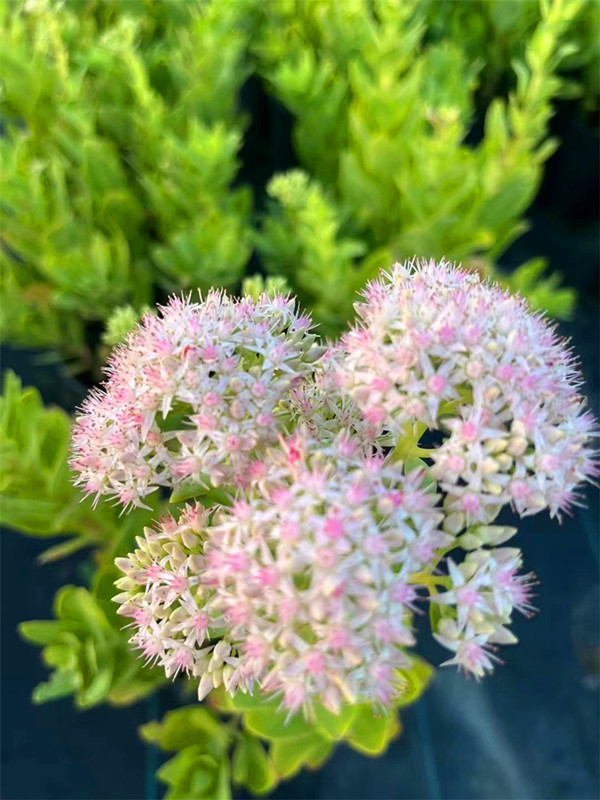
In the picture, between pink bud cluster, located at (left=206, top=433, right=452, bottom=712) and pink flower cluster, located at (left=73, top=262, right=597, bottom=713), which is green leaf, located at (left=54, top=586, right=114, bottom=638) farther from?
pink bud cluster, located at (left=206, top=433, right=452, bottom=712)

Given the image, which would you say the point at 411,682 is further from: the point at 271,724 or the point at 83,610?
the point at 83,610

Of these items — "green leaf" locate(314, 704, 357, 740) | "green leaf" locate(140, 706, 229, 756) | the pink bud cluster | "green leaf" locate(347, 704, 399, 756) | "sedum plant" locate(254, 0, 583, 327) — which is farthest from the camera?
"sedum plant" locate(254, 0, 583, 327)

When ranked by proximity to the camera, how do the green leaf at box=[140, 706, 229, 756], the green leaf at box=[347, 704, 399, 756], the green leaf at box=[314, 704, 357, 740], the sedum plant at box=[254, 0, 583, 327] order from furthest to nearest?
1. the sedum plant at box=[254, 0, 583, 327]
2. the green leaf at box=[140, 706, 229, 756]
3. the green leaf at box=[347, 704, 399, 756]
4. the green leaf at box=[314, 704, 357, 740]

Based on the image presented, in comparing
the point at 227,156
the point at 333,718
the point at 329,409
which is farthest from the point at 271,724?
the point at 227,156

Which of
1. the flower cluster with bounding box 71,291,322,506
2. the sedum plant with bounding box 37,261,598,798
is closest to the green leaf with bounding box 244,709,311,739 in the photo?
the sedum plant with bounding box 37,261,598,798

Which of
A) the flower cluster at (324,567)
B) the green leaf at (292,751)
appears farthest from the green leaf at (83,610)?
the flower cluster at (324,567)

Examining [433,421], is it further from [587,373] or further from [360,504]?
[587,373]
